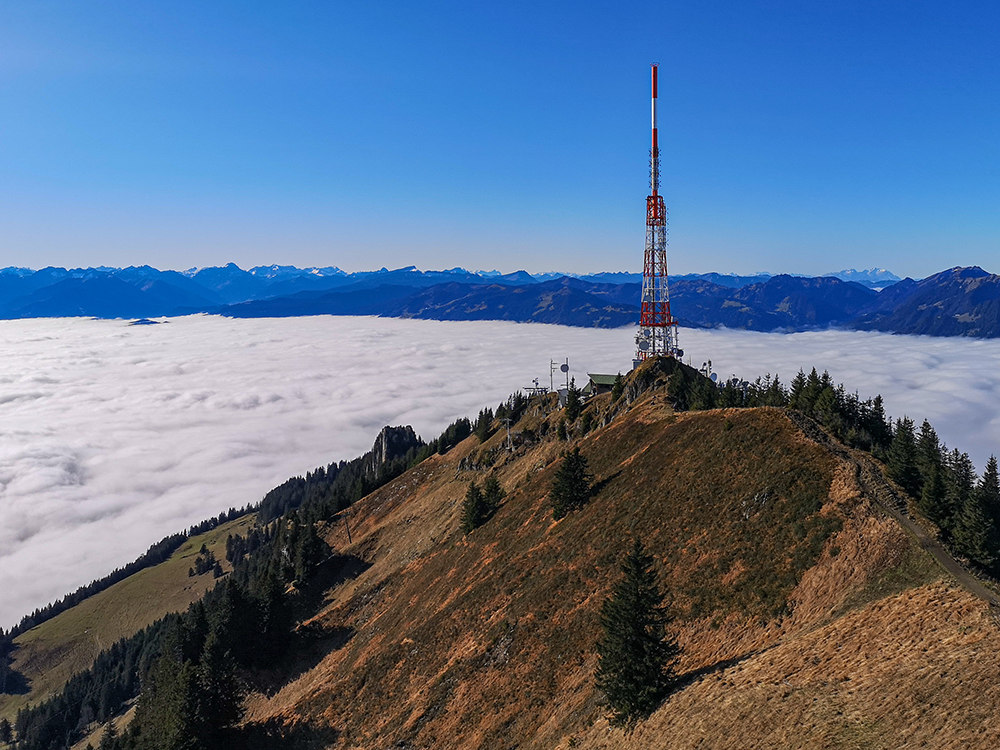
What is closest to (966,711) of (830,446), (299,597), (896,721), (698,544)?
(896,721)

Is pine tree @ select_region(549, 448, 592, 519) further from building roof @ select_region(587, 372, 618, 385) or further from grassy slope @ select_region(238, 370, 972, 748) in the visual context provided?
building roof @ select_region(587, 372, 618, 385)

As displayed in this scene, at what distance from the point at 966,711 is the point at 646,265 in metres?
92.7

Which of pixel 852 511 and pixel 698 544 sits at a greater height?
pixel 852 511

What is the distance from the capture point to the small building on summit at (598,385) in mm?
112812

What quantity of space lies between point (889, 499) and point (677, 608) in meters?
19.4

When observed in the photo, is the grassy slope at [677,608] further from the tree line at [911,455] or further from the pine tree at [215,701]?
the pine tree at [215,701]

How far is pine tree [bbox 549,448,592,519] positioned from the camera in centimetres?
6800

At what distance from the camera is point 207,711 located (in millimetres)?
59344

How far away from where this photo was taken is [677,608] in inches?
1709

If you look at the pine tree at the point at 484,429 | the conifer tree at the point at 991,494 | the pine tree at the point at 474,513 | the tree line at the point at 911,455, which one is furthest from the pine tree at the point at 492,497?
the conifer tree at the point at 991,494

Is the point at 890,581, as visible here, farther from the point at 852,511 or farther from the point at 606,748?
the point at 606,748

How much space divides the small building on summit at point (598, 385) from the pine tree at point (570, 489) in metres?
43.7

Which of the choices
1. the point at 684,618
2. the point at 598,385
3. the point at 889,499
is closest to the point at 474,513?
the point at 598,385

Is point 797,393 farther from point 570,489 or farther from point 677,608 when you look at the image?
point 677,608
